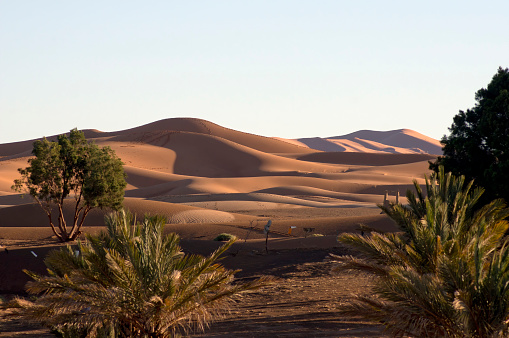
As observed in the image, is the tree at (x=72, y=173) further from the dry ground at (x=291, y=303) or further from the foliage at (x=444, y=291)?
the foliage at (x=444, y=291)

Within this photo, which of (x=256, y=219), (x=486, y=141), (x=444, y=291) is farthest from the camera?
(x=256, y=219)

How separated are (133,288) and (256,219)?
30.3 metres

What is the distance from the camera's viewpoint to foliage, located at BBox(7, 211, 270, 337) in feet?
28.7

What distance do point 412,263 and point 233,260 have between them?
12.8 meters

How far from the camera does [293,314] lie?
43.1 feet

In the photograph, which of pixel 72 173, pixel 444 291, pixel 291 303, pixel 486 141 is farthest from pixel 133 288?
pixel 72 173

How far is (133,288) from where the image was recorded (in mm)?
8773

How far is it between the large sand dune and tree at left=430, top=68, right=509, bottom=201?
1106 centimetres

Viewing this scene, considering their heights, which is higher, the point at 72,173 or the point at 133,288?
the point at 72,173

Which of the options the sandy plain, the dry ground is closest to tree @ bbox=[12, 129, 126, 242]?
the sandy plain

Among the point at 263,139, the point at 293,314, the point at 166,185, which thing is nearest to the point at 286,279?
the point at 293,314

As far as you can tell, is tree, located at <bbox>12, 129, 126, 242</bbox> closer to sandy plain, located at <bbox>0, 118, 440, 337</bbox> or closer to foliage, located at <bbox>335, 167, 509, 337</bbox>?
sandy plain, located at <bbox>0, 118, 440, 337</bbox>

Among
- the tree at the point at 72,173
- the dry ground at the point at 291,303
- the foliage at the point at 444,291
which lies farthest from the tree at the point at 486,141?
the tree at the point at 72,173

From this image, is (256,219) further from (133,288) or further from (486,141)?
(133,288)
